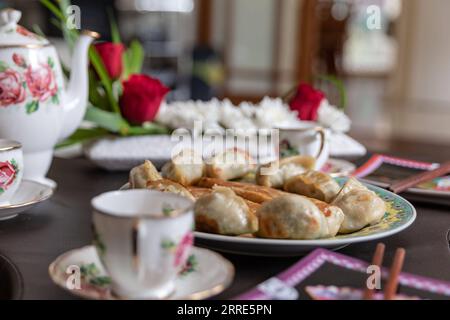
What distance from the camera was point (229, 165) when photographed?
93cm

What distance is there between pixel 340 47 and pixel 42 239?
6.53 meters

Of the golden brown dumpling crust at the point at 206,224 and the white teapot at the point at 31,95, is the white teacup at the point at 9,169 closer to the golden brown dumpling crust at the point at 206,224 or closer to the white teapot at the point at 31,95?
the white teapot at the point at 31,95

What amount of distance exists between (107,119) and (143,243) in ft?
2.28

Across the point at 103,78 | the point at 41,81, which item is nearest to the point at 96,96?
the point at 103,78

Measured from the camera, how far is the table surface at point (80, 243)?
0.66m

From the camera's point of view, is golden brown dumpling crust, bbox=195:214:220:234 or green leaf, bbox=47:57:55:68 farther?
green leaf, bbox=47:57:55:68

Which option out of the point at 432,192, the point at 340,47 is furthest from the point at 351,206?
the point at 340,47

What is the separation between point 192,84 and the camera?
180 inches

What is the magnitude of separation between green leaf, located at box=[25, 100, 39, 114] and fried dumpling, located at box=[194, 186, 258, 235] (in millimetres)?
372

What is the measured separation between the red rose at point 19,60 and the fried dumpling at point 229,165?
291 millimetres

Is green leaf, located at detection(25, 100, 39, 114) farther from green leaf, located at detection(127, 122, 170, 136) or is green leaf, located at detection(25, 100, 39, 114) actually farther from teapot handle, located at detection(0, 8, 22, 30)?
green leaf, located at detection(127, 122, 170, 136)

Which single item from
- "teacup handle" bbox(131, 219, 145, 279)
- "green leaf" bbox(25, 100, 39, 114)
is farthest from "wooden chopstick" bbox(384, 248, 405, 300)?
"green leaf" bbox(25, 100, 39, 114)

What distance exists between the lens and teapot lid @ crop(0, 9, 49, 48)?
0.96 metres
